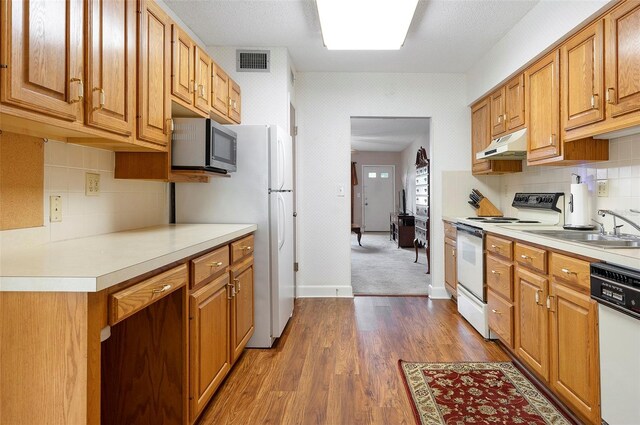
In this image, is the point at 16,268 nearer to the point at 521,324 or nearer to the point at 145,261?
the point at 145,261

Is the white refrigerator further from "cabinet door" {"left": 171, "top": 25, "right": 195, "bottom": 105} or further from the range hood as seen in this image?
the range hood

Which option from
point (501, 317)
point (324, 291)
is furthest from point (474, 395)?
point (324, 291)

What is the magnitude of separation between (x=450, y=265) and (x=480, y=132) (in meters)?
1.42

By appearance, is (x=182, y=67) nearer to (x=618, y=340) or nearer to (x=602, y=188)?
(x=618, y=340)

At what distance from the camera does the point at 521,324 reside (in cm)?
227

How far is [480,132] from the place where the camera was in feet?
12.2

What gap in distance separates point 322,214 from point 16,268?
3.08 meters

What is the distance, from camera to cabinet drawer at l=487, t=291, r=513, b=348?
2402 millimetres

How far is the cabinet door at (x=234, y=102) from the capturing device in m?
3.05

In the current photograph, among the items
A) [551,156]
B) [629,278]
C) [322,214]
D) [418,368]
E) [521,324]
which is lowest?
[418,368]

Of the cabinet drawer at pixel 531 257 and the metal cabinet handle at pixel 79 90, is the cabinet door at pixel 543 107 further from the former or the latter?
the metal cabinet handle at pixel 79 90

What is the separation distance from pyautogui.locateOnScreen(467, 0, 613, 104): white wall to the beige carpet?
7.56 feet

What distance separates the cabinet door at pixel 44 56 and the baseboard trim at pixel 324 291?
298 centimetres

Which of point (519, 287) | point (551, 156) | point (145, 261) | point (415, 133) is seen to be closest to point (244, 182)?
point (145, 261)
